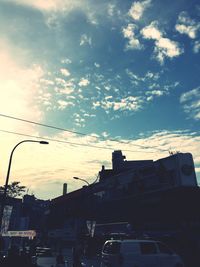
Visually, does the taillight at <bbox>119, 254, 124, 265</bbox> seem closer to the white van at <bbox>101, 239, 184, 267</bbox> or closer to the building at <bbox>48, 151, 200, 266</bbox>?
the white van at <bbox>101, 239, 184, 267</bbox>

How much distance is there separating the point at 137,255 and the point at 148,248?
3.02 ft

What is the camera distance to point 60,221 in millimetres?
54469

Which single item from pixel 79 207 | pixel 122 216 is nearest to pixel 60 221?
pixel 79 207

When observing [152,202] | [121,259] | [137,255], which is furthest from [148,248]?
[152,202]

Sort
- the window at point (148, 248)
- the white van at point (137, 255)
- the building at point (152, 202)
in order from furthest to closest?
the building at point (152, 202) → the window at point (148, 248) → the white van at point (137, 255)

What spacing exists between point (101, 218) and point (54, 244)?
22.1 m

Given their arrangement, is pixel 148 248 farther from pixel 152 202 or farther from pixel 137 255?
pixel 152 202

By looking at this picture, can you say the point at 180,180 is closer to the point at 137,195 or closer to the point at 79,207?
the point at 137,195

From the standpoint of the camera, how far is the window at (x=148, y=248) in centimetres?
1583

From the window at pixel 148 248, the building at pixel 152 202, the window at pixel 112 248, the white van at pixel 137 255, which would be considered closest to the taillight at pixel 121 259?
the white van at pixel 137 255

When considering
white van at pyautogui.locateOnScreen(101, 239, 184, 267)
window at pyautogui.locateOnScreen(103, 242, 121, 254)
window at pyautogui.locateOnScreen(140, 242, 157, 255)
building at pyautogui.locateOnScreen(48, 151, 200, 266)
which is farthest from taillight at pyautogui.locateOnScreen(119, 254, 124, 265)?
building at pyautogui.locateOnScreen(48, 151, 200, 266)

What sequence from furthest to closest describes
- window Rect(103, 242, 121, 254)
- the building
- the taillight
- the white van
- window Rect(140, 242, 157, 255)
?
the building < window Rect(140, 242, 157, 255) < window Rect(103, 242, 121, 254) < the white van < the taillight

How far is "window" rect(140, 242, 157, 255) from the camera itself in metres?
15.8

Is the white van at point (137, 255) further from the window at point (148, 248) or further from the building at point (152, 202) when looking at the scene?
the building at point (152, 202)
